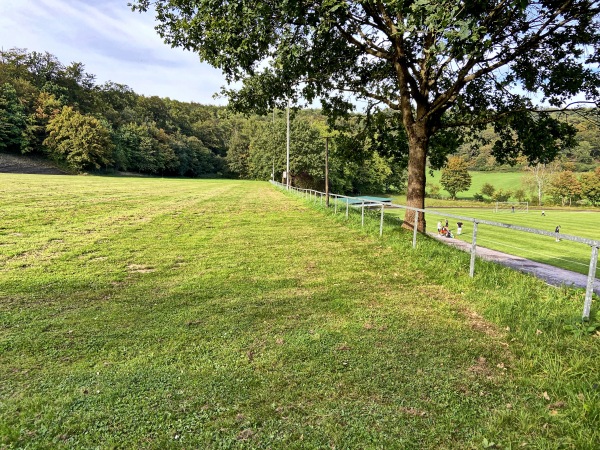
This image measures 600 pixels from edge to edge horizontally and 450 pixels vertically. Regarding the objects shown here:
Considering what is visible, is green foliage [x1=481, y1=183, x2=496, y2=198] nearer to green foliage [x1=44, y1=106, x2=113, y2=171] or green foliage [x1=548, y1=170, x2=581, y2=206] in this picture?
green foliage [x1=548, y1=170, x2=581, y2=206]

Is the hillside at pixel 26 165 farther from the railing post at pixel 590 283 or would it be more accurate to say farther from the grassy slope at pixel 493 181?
the grassy slope at pixel 493 181

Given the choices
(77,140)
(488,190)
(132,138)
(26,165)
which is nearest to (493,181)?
(488,190)

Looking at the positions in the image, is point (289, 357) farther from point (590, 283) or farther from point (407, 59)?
point (407, 59)

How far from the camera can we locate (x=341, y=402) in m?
2.81

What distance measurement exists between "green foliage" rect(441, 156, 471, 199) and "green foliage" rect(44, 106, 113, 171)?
230 ft

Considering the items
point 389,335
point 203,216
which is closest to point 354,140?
point 203,216

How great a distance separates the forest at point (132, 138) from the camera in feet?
209

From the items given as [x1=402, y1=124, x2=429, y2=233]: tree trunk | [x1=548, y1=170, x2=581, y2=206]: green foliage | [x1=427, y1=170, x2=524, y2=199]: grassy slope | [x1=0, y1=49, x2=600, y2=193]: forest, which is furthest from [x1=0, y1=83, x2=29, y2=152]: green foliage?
[x1=548, y1=170, x2=581, y2=206]: green foliage

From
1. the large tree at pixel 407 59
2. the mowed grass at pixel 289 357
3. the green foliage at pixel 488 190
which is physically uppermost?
the large tree at pixel 407 59

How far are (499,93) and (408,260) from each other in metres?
7.28

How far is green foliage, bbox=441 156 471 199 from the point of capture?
8088 centimetres

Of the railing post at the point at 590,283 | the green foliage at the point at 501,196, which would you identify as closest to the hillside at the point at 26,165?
the railing post at the point at 590,283

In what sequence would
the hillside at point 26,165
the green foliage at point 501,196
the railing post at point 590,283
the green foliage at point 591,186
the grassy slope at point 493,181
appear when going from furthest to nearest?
the grassy slope at point 493,181
the green foliage at point 501,196
the green foliage at point 591,186
the hillside at point 26,165
the railing post at point 590,283

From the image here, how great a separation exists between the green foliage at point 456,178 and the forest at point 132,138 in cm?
339
